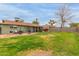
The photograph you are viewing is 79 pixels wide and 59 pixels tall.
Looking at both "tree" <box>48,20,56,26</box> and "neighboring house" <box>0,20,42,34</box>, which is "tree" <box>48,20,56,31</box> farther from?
"neighboring house" <box>0,20,42,34</box>

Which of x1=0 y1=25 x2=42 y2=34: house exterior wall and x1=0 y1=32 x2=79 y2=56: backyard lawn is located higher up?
x1=0 y1=25 x2=42 y2=34: house exterior wall

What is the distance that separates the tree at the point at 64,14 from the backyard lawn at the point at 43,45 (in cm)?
13

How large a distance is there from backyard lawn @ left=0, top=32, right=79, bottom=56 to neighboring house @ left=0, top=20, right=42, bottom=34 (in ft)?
0.21

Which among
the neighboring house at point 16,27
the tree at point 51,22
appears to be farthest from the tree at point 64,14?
the neighboring house at point 16,27

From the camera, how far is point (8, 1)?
3469 mm

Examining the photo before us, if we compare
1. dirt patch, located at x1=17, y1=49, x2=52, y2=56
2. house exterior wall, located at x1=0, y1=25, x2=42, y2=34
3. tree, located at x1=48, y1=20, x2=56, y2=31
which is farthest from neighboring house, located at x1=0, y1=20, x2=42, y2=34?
dirt patch, located at x1=17, y1=49, x2=52, y2=56

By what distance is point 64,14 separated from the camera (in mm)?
3490

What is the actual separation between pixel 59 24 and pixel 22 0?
0.46 m

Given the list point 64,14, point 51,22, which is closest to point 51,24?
point 51,22

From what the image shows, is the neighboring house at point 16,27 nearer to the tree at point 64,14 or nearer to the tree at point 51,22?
the tree at point 51,22

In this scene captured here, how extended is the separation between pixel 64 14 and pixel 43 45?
1.27ft

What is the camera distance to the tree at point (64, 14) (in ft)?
11.4

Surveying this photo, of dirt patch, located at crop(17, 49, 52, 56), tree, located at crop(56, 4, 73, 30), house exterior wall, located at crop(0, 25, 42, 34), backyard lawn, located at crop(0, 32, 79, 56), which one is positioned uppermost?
tree, located at crop(56, 4, 73, 30)

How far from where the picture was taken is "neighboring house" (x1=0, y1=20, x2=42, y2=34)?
3.49 meters
